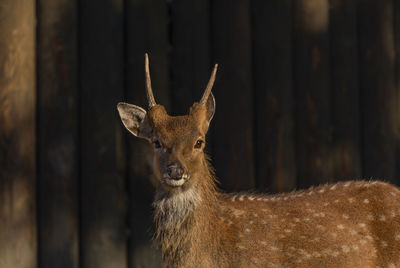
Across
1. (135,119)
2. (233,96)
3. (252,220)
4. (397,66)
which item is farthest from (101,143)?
(397,66)

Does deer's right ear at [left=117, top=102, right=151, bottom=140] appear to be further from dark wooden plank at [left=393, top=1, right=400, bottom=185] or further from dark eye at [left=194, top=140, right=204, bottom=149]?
dark wooden plank at [left=393, top=1, right=400, bottom=185]

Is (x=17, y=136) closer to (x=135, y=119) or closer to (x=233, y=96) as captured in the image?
(x=135, y=119)

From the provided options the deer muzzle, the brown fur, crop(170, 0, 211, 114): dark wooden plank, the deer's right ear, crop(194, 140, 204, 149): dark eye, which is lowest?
the brown fur

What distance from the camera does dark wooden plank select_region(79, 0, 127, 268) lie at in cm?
621

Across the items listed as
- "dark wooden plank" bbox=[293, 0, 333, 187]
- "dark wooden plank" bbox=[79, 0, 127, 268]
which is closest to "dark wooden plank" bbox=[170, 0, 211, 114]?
"dark wooden plank" bbox=[79, 0, 127, 268]

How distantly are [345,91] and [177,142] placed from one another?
2748mm

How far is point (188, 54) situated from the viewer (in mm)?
6527

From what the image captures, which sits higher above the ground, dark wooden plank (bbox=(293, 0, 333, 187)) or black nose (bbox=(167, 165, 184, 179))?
dark wooden plank (bbox=(293, 0, 333, 187))

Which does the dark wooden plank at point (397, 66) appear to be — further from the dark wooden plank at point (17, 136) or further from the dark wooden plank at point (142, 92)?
the dark wooden plank at point (17, 136)

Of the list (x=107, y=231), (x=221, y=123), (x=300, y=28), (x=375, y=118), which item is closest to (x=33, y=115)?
(x=107, y=231)

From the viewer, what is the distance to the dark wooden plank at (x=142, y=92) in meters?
6.29

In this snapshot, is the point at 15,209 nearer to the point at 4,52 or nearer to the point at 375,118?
the point at 4,52

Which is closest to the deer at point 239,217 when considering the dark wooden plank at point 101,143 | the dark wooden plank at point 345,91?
the dark wooden plank at point 101,143

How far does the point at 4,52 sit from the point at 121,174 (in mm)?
1399
